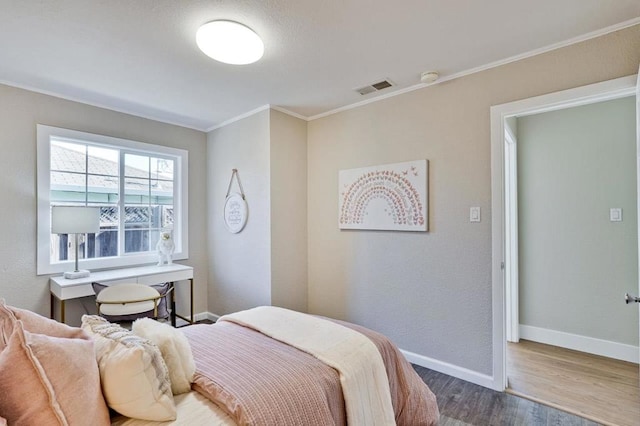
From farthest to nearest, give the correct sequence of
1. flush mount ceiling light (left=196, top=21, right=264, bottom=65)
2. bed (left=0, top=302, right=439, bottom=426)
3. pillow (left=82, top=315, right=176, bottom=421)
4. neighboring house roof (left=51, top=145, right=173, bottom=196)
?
neighboring house roof (left=51, top=145, right=173, bottom=196) → flush mount ceiling light (left=196, top=21, right=264, bottom=65) → bed (left=0, top=302, right=439, bottom=426) → pillow (left=82, top=315, right=176, bottom=421)

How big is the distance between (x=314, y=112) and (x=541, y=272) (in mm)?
2883

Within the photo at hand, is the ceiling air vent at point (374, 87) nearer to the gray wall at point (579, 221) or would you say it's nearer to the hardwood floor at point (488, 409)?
the gray wall at point (579, 221)

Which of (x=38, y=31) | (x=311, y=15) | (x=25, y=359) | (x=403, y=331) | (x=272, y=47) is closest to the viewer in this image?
(x=25, y=359)

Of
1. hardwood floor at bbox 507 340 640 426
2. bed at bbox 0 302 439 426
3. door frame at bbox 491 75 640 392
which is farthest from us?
door frame at bbox 491 75 640 392

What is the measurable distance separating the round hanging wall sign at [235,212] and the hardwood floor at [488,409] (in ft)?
7.81

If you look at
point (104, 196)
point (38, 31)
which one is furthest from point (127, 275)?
point (38, 31)

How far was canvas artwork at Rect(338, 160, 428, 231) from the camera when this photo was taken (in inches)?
107

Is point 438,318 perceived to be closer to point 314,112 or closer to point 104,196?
point 314,112

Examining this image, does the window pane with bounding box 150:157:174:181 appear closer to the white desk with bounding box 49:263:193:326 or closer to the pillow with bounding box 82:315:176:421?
the white desk with bounding box 49:263:193:326

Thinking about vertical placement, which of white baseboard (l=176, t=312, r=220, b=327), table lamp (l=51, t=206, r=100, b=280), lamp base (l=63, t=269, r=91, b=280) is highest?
table lamp (l=51, t=206, r=100, b=280)

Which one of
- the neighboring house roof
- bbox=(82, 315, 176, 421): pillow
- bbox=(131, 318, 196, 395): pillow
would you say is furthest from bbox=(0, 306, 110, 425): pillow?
the neighboring house roof

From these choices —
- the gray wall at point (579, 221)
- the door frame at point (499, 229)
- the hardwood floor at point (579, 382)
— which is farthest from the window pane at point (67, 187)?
the gray wall at point (579, 221)

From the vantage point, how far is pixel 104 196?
3320 mm

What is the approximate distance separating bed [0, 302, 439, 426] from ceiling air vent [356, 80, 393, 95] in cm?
198
